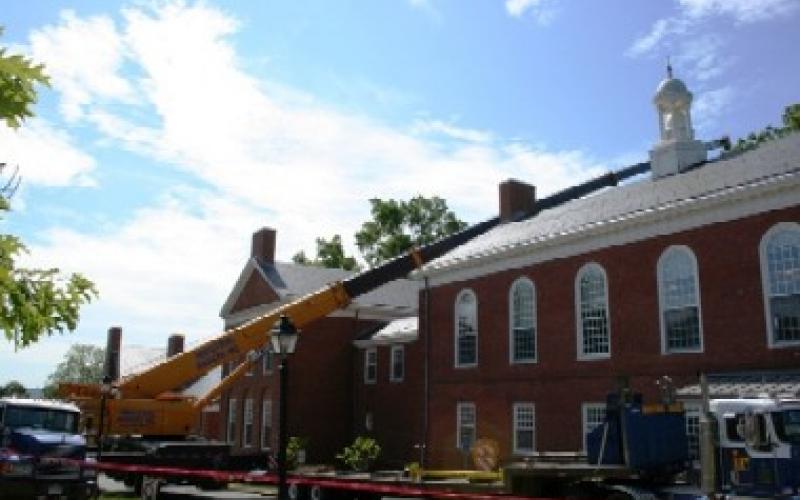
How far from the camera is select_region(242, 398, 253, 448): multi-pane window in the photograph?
144ft

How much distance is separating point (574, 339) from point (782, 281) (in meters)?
7.30

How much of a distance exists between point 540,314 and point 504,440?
4836 millimetres

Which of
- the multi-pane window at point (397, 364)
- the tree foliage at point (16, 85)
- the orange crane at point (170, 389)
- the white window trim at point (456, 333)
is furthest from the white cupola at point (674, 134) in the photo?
the tree foliage at point (16, 85)

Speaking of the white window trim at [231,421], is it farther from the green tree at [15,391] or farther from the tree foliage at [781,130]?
the tree foliage at [781,130]

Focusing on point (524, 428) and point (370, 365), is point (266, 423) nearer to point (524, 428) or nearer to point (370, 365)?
point (370, 365)

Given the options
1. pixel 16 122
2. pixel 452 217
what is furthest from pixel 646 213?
pixel 452 217

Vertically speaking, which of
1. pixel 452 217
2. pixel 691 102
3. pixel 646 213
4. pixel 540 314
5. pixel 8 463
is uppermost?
pixel 452 217

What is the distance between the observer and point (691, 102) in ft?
98.2

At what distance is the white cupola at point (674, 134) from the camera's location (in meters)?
28.5

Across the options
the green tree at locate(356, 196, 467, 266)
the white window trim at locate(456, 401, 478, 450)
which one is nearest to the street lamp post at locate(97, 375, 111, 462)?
the white window trim at locate(456, 401, 478, 450)

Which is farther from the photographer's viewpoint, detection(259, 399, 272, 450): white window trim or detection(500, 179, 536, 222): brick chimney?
detection(259, 399, 272, 450): white window trim

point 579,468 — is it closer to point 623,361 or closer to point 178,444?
point 623,361

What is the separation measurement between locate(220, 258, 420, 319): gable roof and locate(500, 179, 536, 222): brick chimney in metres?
9.26

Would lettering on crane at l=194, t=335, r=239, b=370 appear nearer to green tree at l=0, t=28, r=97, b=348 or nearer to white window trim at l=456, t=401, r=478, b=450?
white window trim at l=456, t=401, r=478, b=450
